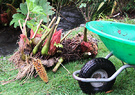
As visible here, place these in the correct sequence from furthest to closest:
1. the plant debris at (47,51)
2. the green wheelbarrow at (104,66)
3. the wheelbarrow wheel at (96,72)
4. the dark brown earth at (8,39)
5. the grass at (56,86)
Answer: the dark brown earth at (8,39) < the plant debris at (47,51) < the grass at (56,86) < the wheelbarrow wheel at (96,72) < the green wheelbarrow at (104,66)

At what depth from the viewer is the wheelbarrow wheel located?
155 cm

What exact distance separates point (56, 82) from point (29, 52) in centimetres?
77

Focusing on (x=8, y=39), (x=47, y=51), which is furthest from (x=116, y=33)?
(x=8, y=39)

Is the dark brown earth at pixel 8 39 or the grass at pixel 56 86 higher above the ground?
the dark brown earth at pixel 8 39

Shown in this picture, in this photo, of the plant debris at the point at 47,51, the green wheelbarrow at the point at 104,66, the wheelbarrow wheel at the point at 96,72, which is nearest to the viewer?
the green wheelbarrow at the point at 104,66

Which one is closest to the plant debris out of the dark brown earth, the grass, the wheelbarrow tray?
the grass

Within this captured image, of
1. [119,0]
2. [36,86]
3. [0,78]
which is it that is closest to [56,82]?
[36,86]

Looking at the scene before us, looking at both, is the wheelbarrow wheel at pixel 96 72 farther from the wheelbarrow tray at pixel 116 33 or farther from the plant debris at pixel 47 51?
the plant debris at pixel 47 51

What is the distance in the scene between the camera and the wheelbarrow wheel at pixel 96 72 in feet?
5.10

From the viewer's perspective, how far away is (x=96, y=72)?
164cm

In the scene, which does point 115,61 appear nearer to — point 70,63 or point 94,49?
point 94,49

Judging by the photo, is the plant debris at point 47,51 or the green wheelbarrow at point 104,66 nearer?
Result: the green wheelbarrow at point 104,66

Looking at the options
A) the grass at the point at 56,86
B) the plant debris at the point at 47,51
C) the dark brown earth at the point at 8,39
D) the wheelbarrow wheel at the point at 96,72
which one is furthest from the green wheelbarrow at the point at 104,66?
the dark brown earth at the point at 8,39

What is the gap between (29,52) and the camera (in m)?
2.37
